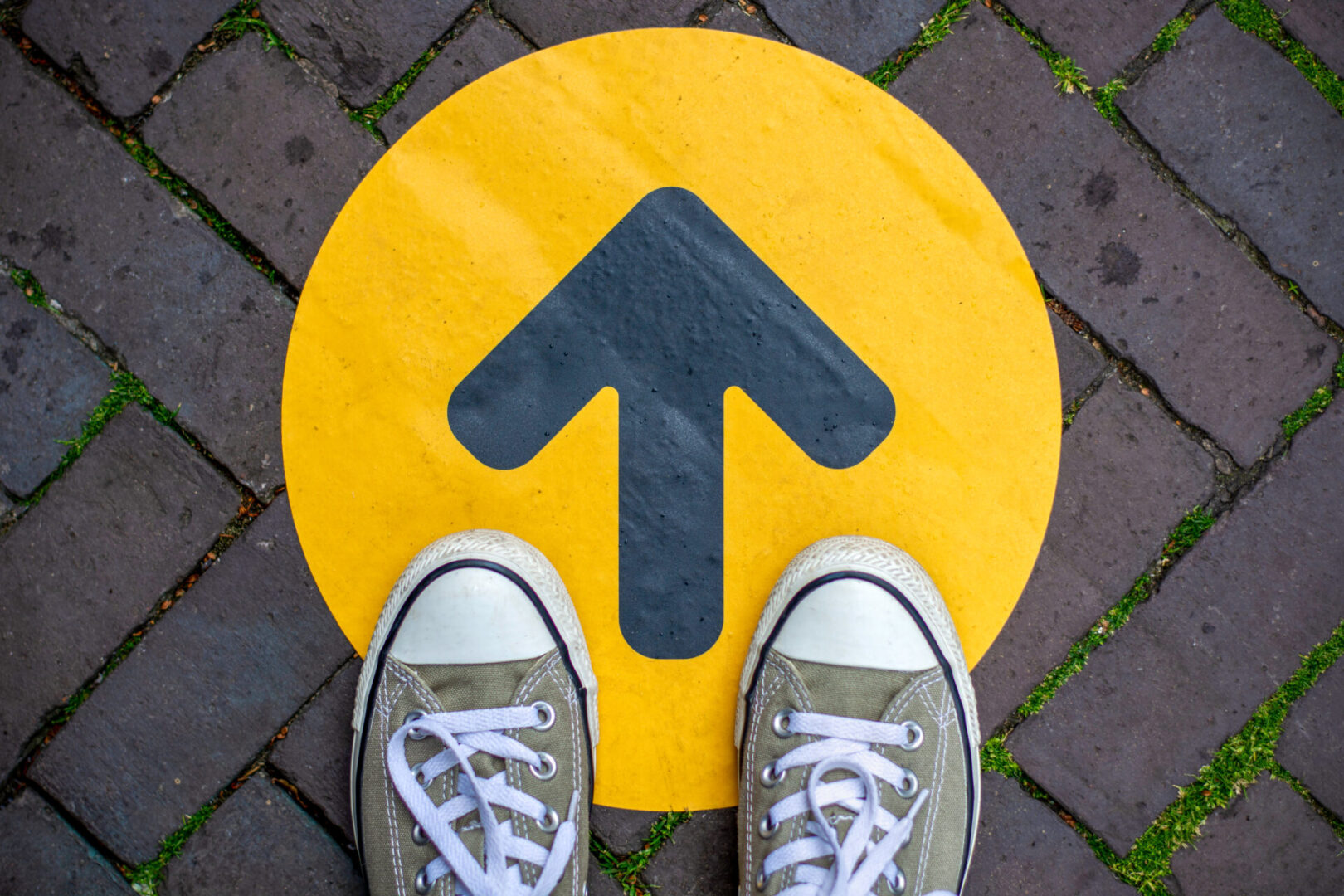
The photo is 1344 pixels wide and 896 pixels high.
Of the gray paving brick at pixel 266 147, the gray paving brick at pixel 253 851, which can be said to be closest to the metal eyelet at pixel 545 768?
the gray paving brick at pixel 253 851

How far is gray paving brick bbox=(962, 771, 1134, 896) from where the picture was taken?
1.60 metres

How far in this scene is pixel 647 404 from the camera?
1.57 meters


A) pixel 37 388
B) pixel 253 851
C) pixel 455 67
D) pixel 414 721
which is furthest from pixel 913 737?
pixel 37 388

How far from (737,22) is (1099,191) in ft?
2.94

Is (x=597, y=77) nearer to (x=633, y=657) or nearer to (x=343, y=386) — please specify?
(x=343, y=386)

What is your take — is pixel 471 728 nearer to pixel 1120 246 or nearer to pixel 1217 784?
pixel 1217 784

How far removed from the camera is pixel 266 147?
1.59 m

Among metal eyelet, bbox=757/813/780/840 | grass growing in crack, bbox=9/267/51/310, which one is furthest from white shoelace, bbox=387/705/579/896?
grass growing in crack, bbox=9/267/51/310

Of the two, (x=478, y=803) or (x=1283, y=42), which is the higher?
(x=1283, y=42)

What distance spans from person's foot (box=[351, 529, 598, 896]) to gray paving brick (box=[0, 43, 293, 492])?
21.4 inches

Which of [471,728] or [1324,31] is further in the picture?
[1324,31]

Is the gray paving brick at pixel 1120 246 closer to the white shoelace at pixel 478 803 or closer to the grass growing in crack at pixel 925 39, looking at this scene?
the grass growing in crack at pixel 925 39

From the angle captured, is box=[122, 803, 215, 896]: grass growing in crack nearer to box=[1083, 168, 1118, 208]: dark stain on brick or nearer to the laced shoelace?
the laced shoelace

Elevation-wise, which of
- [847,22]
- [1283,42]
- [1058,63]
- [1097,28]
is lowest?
[847,22]
